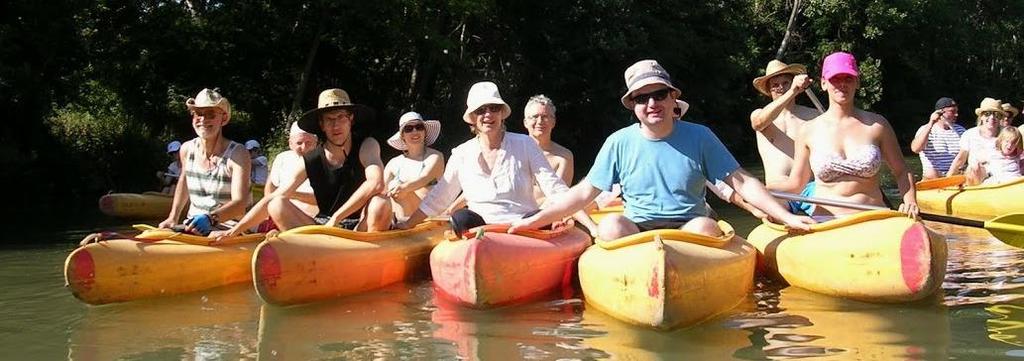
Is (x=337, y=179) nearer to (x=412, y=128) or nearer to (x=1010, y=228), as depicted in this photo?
(x=412, y=128)

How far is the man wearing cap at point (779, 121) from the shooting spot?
6.36 meters

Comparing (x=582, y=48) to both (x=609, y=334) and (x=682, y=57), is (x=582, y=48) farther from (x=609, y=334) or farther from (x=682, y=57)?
(x=609, y=334)

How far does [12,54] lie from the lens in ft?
46.9

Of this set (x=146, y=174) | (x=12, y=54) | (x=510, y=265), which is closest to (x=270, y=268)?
(x=510, y=265)

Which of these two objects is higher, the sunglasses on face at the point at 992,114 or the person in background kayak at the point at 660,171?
the sunglasses on face at the point at 992,114

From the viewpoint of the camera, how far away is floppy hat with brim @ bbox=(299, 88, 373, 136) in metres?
6.28

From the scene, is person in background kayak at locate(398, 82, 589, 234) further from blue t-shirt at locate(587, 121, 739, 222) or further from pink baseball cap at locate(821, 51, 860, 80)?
pink baseball cap at locate(821, 51, 860, 80)

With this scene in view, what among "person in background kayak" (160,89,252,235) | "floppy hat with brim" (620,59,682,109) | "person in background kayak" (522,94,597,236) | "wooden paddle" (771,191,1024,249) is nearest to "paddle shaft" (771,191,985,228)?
"wooden paddle" (771,191,1024,249)

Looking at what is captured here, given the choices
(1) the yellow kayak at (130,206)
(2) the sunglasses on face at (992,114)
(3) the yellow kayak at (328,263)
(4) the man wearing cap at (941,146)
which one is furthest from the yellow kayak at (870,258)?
(1) the yellow kayak at (130,206)

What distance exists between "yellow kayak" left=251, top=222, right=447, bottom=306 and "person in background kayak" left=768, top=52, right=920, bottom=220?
91.2 inches

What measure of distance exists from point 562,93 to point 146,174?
984 centimetres

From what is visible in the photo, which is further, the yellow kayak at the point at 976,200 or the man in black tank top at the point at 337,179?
the yellow kayak at the point at 976,200

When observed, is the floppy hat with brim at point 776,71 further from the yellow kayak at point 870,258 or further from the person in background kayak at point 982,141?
the person in background kayak at point 982,141

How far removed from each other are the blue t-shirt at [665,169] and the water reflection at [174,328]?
1844 millimetres
